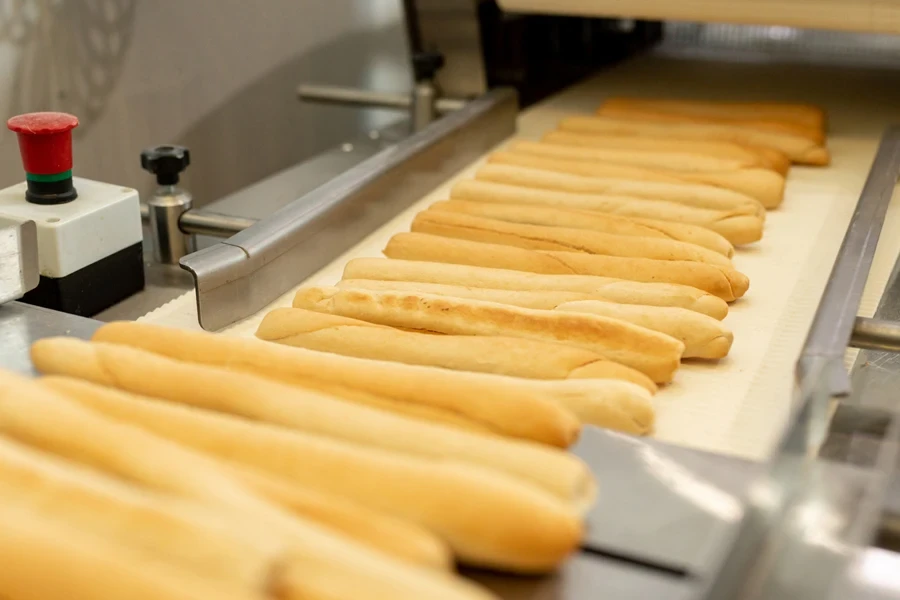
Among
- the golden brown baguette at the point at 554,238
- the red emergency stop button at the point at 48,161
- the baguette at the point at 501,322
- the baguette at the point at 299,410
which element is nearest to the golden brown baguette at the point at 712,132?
the golden brown baguette at the point at 554,238

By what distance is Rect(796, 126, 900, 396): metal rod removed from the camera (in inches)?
44.8

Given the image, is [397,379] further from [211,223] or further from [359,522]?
[211,223]

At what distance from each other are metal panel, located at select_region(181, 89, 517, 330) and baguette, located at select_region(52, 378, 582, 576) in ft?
1.65

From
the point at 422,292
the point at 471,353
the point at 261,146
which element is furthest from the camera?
the point at 261,146

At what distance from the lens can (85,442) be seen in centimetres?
83

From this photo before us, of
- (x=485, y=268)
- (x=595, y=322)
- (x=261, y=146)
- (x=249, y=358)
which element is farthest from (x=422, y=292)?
(x=261, y=146)

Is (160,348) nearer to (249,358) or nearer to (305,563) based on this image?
(249,358)

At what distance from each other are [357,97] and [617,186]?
1072 millimetres

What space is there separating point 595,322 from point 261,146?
7.16 ft

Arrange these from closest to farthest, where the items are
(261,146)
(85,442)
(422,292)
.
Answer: (85,442), (422,292), (261,146)

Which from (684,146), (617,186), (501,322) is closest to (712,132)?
(684,146)

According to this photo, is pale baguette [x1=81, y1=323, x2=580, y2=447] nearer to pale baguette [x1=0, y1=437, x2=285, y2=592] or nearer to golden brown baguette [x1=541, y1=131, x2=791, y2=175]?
pale baguette [x1=0, y1=437, x2=285, y2=592]

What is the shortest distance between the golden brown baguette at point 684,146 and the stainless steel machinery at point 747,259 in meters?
0.08

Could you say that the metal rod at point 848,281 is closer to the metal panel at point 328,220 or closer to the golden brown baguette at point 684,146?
the golden brown baguette at point 684,146
